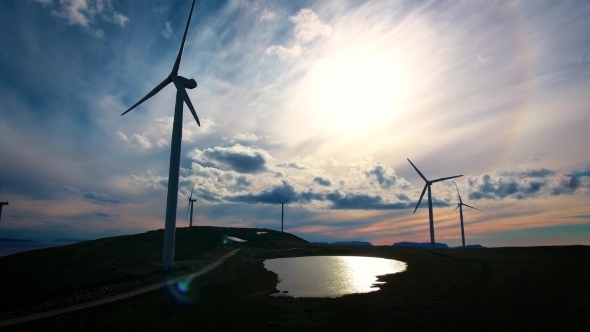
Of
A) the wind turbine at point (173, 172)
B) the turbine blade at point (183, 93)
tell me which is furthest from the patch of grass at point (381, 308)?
the turbine blade at point (183, 93)

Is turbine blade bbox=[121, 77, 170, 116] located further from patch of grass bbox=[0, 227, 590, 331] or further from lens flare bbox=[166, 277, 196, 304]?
patch of grass bbox=[0, 227, 590, 331]

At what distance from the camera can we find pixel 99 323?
28.7 meters

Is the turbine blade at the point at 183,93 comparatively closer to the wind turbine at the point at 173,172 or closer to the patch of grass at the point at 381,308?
the wind turbine at the point at 173,172

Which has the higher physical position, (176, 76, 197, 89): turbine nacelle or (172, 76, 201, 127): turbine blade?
(176, 76, 197, 89): turbine nacelle

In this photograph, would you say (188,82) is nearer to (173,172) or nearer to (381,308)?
(173,172)

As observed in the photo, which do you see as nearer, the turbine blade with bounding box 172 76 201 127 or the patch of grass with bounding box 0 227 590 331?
the patch of grass with bounding box 0 227 590 331

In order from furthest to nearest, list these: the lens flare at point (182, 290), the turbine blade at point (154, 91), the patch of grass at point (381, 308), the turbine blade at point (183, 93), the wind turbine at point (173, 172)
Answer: the turbine blade at point (154, 91) < the turbine blade at point (183, 93) < the wind turbine at point (173, 172) < the lens flare at point (182, 290) < the patch of grass at point (381, 308)

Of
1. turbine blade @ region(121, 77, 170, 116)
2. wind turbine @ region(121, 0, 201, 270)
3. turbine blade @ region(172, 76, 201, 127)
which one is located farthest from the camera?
turbine blade @ region(121, 77, 170, 116)

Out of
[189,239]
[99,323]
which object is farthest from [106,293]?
[189,239]

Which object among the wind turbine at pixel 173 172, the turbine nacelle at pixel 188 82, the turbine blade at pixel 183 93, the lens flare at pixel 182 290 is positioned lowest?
the lens flare at pixel 182 290

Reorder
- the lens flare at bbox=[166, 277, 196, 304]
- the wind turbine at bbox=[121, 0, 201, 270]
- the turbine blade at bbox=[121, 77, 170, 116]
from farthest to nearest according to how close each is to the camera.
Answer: the turbine blade at bbox=[121, 77, 170, 116], the wind turbine at bbox=[121, 0, 201, 270], the lens flare at bbox=[166, 277, 196, 304]

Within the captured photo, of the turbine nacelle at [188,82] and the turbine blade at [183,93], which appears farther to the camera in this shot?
the turbine nacelle at [188,82]

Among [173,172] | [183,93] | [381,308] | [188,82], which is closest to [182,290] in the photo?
[173,172]

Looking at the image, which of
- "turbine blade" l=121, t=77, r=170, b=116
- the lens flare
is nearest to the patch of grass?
the lens flare
